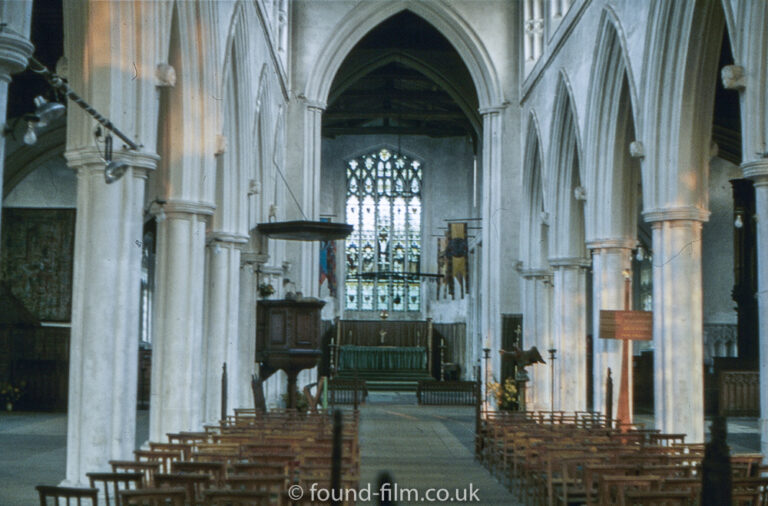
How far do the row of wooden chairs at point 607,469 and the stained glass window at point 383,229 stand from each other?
81.8 ft

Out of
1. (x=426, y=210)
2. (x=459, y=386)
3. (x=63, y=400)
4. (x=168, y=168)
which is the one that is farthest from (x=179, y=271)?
(x=426, y=210)

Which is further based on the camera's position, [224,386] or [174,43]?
[224,386]

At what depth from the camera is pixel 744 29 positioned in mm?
10562

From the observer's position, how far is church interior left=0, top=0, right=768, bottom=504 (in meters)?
9.27

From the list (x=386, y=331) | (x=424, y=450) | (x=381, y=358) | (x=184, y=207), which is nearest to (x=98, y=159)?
(x=184, y=207)

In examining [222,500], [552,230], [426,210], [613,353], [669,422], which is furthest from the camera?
[426,210]

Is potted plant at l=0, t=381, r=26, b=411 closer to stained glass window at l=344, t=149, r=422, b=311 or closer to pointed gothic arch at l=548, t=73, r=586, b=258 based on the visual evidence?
pointed gothic arch at l=548, t=73, r=586, b=258

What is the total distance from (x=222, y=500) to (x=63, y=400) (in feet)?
56.3

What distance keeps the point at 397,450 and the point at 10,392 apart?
1019cm

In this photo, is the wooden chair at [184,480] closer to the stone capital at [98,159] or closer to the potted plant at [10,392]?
the stone capital at [98,159]

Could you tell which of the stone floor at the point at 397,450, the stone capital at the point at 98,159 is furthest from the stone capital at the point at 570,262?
the stone capital at the point at 98,159

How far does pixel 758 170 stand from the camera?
9977mm

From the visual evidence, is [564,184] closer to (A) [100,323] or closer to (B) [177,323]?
(B) [177,323]

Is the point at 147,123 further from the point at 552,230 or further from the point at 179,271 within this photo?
the point at 552,230
